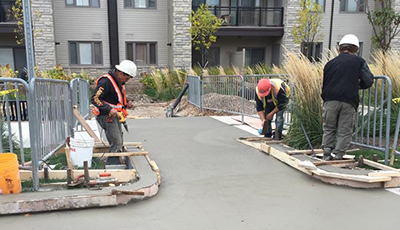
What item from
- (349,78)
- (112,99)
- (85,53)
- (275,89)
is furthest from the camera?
(85,53)

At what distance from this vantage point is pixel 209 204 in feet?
12.3

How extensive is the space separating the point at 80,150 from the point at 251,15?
18.1 meters

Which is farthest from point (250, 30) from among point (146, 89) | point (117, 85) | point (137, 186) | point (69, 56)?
point (137, 186)

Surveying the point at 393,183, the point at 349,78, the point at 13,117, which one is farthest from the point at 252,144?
the point at 13,117

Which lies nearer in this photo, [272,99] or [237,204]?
[237,204]

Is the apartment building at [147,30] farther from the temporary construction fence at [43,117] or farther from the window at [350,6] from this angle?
the temporary construction fence at [43,117]

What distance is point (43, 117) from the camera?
13.6 ft

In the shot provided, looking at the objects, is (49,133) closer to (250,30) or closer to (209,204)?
(209,204)

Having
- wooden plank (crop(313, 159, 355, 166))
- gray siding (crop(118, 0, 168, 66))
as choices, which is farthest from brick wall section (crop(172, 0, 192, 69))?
wooden plank (crop(313, 159, 355, 166))

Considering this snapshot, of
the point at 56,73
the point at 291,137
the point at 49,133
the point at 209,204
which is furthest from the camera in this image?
the point at 56,73

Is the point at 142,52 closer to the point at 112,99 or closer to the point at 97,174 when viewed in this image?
the point at 112,99

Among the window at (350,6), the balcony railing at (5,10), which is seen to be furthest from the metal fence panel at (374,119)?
the balcony railing at (5,10)

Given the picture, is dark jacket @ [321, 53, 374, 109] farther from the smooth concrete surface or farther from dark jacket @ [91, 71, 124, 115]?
dark jacket @ [91, 71, 124, 115]

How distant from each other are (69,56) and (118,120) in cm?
1628
